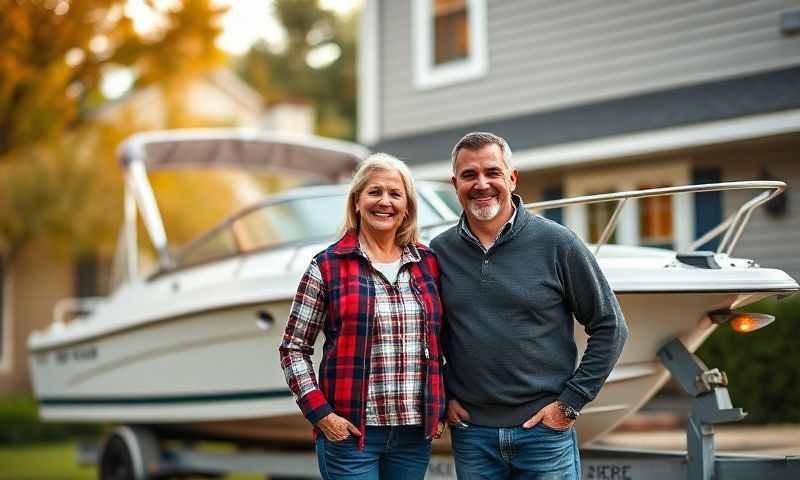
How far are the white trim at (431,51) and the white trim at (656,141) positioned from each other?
4.05ft

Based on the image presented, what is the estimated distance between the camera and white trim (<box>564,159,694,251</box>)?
9.17m

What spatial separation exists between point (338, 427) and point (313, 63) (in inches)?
1368

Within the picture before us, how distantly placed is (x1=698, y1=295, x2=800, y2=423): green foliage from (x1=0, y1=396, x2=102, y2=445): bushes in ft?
31.4

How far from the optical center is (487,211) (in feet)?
11.3

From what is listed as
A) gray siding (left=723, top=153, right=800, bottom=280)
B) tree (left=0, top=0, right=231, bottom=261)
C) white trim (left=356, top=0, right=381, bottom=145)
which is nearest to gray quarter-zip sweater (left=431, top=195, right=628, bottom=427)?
gray siding (left=723, top=153, right=800, bottom=280)

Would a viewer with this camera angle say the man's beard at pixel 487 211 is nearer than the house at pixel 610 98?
Yes

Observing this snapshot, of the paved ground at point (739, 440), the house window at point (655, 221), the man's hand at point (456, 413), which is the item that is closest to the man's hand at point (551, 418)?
the man's hand at point (456, 413)

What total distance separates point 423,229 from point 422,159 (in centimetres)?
514

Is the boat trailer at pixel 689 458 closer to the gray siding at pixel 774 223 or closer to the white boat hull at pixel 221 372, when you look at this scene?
the white boat hull at pixel 221 372

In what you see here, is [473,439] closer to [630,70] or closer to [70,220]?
[630,70]

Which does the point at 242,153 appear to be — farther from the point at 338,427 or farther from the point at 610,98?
the point at 338,427

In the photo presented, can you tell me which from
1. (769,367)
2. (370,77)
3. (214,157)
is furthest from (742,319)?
(370,77)

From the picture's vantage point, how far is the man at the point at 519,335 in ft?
10.9

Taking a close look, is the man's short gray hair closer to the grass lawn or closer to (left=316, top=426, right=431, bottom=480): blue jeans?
(left=316, top=426, right=431, bottom=480): blue jeans
